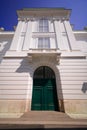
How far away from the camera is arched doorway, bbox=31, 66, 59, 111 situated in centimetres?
1077

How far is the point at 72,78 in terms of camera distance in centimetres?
1104

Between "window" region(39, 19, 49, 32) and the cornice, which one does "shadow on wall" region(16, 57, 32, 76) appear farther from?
the cornice

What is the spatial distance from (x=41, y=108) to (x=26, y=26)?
1153 cm

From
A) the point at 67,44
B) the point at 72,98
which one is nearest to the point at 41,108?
the point at 72,98

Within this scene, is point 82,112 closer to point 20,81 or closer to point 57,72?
point 57,72

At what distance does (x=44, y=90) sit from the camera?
37.5 ft

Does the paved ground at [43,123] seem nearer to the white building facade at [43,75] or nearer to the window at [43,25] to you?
the white building facade at [43,75]

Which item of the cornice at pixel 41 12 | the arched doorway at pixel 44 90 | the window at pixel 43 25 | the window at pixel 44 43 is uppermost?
the cornice at pixel 41 12

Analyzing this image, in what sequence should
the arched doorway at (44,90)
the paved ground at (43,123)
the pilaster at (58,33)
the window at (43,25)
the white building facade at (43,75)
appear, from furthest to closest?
the window at (43,25), the pilaster at (58,33), the arched doorway at (44,90), the white building facade at (43,75), the paved ground at (43,123)

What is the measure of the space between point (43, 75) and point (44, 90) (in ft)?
5.35

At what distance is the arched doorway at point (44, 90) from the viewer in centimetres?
1077

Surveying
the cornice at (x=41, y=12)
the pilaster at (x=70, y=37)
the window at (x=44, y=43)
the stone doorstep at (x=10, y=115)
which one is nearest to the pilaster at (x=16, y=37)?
the cornice at (x=41, y=12)

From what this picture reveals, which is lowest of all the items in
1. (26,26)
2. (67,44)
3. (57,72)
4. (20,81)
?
(20,81)

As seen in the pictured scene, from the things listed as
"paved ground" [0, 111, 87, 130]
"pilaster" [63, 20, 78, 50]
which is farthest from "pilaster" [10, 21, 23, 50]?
"paved ground" [0, 111, 87, 130]
